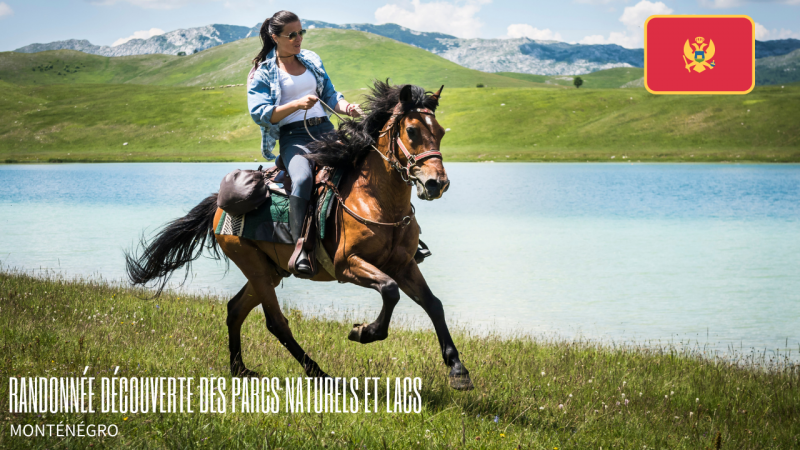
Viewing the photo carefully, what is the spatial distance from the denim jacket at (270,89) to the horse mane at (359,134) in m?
0.58

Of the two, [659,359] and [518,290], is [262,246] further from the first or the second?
[518,290]

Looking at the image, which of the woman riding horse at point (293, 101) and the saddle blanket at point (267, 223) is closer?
the woman riding horse at point (293, 101)

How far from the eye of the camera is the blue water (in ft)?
42.8

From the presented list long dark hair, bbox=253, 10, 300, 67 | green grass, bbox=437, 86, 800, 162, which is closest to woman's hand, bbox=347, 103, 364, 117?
long dark hair, bbox=253, 10, 300, 67

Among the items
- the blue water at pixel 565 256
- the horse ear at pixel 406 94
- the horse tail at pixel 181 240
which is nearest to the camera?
the horse ear at pixel 406 94

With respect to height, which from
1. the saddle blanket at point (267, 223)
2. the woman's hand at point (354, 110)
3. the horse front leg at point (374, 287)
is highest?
the woman's hand at point (354, 110)

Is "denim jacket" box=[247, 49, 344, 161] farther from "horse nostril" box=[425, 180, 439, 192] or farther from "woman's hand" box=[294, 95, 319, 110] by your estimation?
"horse nostril" box=[425, 180, 439, 192]

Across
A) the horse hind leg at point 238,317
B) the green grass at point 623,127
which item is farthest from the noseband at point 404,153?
the green grass at point 623,127

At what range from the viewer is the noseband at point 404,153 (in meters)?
5.65

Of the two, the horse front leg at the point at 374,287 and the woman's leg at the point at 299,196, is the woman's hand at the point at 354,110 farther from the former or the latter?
the horse front leg at the point at 374,287

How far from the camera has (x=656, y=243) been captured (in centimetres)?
2333

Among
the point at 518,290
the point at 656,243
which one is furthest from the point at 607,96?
the point at 518,290

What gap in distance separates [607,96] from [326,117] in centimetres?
11995

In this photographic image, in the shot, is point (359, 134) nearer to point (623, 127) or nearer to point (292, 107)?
point (292, 107)
